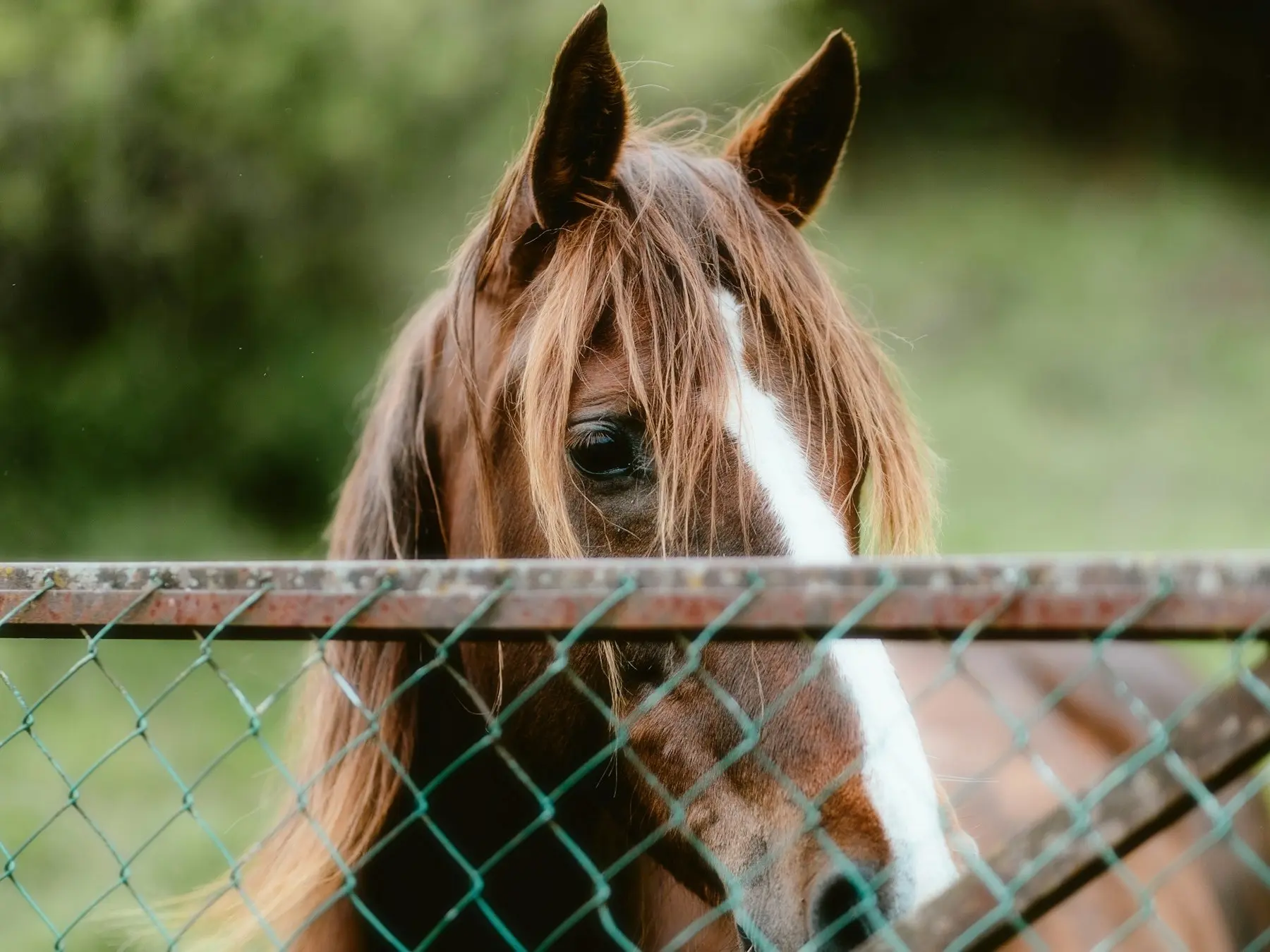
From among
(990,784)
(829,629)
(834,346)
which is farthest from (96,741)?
(829,629)

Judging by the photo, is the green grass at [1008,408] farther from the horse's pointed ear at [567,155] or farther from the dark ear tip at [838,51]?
the dark ear tip at [838,51]

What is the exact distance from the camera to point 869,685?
118 cm

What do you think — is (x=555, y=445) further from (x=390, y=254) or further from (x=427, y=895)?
(x=390, y=254)

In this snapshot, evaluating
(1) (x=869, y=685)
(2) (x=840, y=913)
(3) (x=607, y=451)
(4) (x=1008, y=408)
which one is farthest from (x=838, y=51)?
(4) (x=1008, y=408)

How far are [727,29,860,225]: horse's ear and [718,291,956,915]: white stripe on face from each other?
1.82 ft

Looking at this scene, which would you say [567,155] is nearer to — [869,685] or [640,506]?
[640,506]

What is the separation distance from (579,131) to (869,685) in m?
0.98

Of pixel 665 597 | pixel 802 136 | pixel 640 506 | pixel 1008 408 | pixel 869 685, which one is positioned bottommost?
pixel 1008 408

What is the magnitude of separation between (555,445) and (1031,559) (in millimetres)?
763

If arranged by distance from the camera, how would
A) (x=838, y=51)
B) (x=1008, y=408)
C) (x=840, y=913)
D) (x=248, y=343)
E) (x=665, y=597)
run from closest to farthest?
(x=665, y=597)
(x=840, y=913)
(x=838, y=51)
(x=248, y=343)
(x=1008, y=408)

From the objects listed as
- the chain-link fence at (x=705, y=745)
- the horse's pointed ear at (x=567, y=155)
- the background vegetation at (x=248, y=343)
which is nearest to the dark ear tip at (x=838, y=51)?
the horse's pointed ear at (x=567, y=155)

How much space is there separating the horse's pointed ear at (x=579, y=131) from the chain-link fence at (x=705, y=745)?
72 centimetres

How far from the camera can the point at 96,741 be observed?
5133 mm

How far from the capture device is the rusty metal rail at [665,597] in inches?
34.2
